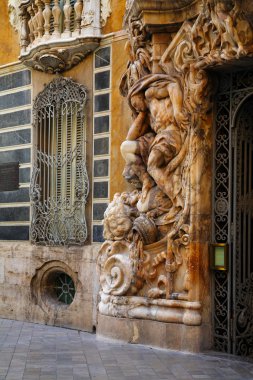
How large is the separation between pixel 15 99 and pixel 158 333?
558 cm

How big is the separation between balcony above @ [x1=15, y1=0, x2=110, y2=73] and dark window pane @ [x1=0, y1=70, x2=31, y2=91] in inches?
11.5

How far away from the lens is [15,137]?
1349 cm

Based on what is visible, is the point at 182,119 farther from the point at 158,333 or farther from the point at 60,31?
A: the point at 60,31

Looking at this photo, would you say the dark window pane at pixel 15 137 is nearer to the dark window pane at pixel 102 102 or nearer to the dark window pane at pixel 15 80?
the dark window pane at pixel 15 80

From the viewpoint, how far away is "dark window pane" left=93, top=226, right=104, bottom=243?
Answer: 38.7 ft

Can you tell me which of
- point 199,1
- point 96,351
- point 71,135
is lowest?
point 96,351

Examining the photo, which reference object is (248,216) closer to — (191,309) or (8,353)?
(191,309)

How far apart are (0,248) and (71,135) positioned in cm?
258

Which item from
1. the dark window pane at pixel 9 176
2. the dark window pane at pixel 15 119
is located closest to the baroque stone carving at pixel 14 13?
the dark window pane at pixel 15 119

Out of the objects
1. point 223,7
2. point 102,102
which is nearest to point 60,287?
point 102,102

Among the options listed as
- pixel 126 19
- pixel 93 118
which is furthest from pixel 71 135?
pixel 126 19

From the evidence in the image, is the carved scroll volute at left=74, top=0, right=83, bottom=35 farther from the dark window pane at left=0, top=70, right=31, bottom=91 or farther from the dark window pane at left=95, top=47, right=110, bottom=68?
the dark window pane at left=0, top=70, right=31, bottom=91

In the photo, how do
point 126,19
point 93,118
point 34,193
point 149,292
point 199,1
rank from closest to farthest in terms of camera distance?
point 199,1
point 149,292
point 126,19
point 93,118
point 34,193

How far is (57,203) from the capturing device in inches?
496
